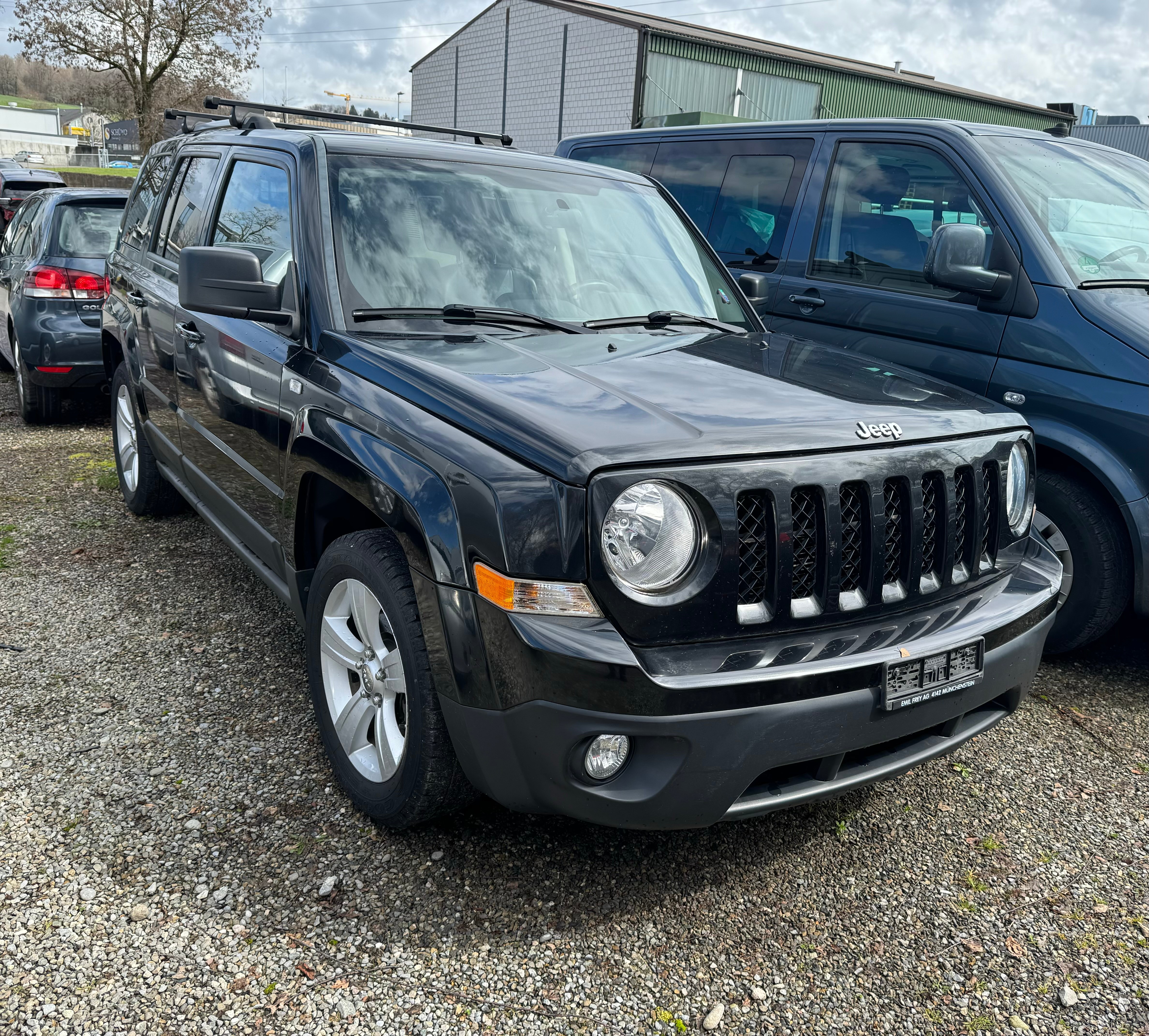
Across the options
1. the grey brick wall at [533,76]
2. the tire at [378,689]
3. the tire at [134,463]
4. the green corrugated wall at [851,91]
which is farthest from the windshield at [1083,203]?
the green corrugated wall at [851,91]

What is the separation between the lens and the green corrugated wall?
92.7 ft

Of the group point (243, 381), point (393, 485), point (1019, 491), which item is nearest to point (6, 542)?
point (243, 381)

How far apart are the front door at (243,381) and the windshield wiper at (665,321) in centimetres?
102

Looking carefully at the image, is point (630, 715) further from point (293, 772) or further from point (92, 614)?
point (92, 614)

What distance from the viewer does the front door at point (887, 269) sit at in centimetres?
414

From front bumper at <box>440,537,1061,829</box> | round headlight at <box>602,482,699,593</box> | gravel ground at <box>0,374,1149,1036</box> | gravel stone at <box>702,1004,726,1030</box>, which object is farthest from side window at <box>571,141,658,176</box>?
gravel stone at <box>702,1004,726,1030</box>

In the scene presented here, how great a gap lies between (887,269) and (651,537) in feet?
9.63

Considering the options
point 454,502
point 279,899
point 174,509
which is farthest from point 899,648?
point 174,509

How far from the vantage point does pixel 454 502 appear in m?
2.23

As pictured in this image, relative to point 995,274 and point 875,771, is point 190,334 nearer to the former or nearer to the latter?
point 875,771

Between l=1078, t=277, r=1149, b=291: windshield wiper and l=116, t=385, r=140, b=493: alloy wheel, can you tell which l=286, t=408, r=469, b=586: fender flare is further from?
l=1078, t=277, r=1149, b=291: windshield wiper

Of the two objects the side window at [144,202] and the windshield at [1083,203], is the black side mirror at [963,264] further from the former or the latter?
the side window at [144,202]

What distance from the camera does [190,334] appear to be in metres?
3.92

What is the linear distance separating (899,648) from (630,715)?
69cm
